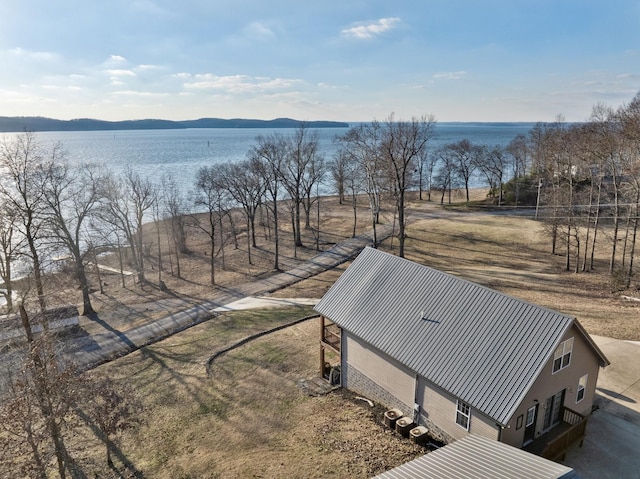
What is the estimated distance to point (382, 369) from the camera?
64.8 feet

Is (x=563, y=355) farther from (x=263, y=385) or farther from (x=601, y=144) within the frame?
(x=601, y=144)

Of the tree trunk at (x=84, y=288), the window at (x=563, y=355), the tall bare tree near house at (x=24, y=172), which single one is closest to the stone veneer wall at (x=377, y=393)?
the window at (x=563, y=355)

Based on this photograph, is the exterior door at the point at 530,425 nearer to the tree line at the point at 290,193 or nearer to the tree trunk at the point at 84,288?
the tree line at the point at 290,193

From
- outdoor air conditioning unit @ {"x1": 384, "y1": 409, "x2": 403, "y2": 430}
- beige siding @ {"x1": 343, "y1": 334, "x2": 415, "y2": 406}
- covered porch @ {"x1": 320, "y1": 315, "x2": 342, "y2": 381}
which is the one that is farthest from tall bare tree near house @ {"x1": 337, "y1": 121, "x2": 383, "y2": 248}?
outdoor air conditioning unit @ {"x1": 384, "y1": 409, "x2": 403, "y2": 430}

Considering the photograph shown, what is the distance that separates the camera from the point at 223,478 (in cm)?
1581

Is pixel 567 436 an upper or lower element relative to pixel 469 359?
lower

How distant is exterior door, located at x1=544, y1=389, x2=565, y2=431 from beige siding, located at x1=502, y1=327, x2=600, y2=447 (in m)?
0.25

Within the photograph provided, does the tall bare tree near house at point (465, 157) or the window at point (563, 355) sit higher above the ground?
the tall bare tree near house at point (465, 157)

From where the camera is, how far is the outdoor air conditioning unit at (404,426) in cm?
1762

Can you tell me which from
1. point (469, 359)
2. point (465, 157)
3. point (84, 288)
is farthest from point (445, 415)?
point (465, 157)

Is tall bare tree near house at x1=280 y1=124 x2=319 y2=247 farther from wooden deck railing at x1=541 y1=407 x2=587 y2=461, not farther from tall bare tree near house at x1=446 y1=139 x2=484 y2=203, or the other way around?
wooden deck railing at x1=541 y1=407 x2=587 y2=461

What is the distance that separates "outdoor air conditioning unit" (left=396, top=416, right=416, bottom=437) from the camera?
17625 mm

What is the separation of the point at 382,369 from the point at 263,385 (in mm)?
6898

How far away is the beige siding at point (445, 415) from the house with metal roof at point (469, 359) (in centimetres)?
4
